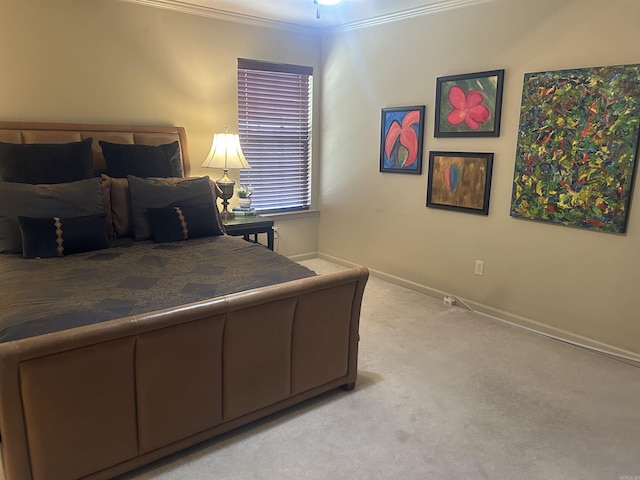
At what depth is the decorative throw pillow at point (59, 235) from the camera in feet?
8.43

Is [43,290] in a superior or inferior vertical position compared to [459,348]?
superior

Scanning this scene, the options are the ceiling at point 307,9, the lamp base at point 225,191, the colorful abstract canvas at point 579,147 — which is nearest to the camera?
the colorful abstract canvas at point 579,147

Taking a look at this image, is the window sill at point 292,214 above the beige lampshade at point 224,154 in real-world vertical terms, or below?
below

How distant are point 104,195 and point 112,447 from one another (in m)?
1.89

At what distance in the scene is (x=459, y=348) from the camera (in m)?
3.03

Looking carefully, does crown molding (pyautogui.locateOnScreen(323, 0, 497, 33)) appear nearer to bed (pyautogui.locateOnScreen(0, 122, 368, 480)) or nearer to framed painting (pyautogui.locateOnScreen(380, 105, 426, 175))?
framed painting (pyautogui.locateOnScreen(380, 105, 426, 175))

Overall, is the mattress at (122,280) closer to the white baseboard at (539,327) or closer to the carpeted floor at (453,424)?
the carpeted floor at (453,424)

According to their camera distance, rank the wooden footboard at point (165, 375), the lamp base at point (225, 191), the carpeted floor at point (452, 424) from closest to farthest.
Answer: the wooden footboard at point (165, 375), the carpeted floor at point (452, 424), the lamp base at point (225, 191)

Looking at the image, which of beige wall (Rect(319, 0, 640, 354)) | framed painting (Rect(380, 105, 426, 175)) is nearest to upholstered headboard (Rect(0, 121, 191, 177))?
beige wall (Rect(319, 0, 640, 354))

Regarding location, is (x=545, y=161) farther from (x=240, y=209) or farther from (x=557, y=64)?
(x=240, y=209)

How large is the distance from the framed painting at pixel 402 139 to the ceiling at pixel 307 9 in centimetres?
79

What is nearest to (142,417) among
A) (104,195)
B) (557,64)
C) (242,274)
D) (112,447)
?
(112,447)

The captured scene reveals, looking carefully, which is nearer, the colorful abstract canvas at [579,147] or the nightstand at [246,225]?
the colorful abstract canvas at [579,147]

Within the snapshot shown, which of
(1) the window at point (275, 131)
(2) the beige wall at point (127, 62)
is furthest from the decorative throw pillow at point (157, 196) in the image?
(1) the window at point (275, 131)
